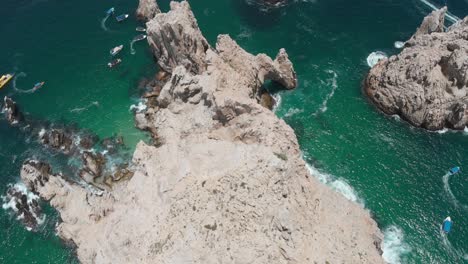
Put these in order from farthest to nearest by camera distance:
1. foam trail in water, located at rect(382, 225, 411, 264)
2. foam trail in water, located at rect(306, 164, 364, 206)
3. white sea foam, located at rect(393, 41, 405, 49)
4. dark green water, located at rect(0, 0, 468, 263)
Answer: white sea foam, located at rect(393, 41, 405, 49)
foam trail in water, located at rect(306, 164, 364, 206)
dark green water, located at rect(0, 0, 468, 263)
foam trail in water, located at rect(382, 225, 411, 264)

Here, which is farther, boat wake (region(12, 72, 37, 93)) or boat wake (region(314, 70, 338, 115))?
boat wake (region(12, 72, 37, 93))

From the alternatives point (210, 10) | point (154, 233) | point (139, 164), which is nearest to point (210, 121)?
point (139, 164)

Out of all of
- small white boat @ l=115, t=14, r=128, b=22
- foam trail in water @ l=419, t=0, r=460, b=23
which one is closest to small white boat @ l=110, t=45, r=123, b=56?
small white boat @ l=115, t=14, r=128, b=22

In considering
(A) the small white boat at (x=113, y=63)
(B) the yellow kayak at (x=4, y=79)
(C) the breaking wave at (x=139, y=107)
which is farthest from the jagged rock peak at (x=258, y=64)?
(B) the yellow kayak at (x=4, y=79)

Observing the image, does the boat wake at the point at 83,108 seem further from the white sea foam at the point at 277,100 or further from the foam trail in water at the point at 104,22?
the white sea foam at the point at 277,100

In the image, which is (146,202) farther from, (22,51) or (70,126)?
(22,51)

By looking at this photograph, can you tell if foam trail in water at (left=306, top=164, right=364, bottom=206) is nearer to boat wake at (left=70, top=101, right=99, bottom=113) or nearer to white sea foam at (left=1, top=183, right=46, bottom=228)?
boat wake at (left=70, top=101, right=99, bottom=113)
